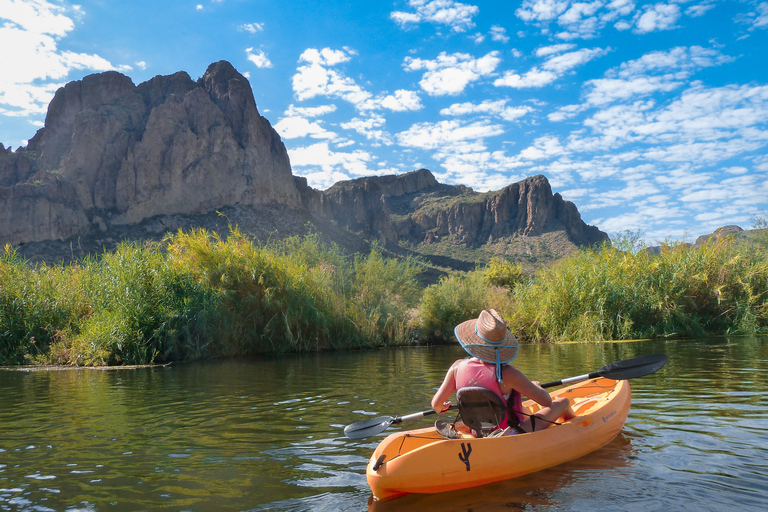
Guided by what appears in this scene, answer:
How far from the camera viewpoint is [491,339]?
4.05 m

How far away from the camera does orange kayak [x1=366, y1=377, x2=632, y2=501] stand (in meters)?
3.56

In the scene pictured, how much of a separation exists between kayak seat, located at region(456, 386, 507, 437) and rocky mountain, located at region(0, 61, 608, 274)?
43373 millimetres

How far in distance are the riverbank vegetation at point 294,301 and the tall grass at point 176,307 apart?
0.13 ft

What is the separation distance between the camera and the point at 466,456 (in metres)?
3.76

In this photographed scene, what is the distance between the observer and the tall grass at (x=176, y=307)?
1380 cm

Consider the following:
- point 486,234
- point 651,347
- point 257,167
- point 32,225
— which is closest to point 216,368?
point 651,347

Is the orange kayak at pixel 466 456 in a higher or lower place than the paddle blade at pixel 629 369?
lower

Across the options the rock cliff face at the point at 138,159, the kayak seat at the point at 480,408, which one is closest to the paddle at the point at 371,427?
the kayak seat at the point at 480,408

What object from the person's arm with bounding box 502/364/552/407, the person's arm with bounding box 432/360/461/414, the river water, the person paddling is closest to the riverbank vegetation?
the river water

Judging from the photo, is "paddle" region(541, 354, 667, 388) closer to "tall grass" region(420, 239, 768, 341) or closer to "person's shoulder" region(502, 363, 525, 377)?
"person's shoulder" region(502, 363, 525, 377)

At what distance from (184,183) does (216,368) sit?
5522 centimetres

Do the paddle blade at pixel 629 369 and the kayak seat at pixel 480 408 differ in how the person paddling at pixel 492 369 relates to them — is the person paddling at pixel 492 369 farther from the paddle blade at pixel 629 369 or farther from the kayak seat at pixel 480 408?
the paddle blade at pixel 629 369

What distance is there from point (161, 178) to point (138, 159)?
424 centimetres

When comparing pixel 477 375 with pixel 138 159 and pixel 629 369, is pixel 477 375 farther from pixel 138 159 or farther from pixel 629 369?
pixel 138 159
